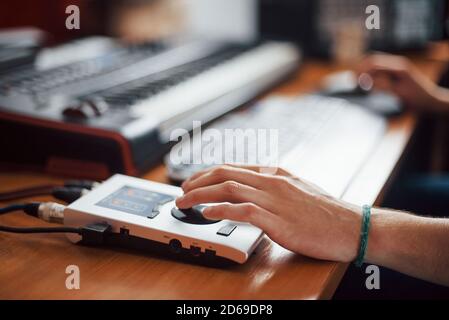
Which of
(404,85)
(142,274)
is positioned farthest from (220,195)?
(404,85)

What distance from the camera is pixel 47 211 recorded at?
2.33ft

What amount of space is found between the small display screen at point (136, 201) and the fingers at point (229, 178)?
39mm

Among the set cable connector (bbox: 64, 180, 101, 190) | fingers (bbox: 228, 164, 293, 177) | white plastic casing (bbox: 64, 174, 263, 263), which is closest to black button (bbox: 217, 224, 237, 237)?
white plastic casing (bbox: 64, 174, 263, 263)

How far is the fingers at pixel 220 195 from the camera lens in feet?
2.17

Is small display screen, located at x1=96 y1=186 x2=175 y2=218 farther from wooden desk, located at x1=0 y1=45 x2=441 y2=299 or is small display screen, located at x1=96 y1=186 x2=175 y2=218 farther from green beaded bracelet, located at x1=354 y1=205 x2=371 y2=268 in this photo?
green beaded bracelet, located at x1=354 y1=205 x2=371 y2=268

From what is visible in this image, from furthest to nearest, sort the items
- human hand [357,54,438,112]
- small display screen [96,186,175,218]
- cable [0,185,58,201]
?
1. human hand [357,54,438,112]
2. cable [0,185,58,201]
3. small display screen [96,186,175,218]

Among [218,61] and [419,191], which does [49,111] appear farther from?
[419,191]

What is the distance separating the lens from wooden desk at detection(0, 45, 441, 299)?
0.57 metres

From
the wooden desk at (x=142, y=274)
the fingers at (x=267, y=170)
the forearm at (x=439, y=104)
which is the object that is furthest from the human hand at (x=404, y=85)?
the wooden desk at (x=142, y=274)

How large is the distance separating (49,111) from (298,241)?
0.47m

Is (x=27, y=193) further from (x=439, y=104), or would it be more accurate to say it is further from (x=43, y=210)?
(x=439, y=104)

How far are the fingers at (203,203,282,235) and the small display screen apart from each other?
0.08 meters

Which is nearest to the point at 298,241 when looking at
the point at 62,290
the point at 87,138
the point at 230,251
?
the point at 230,251
